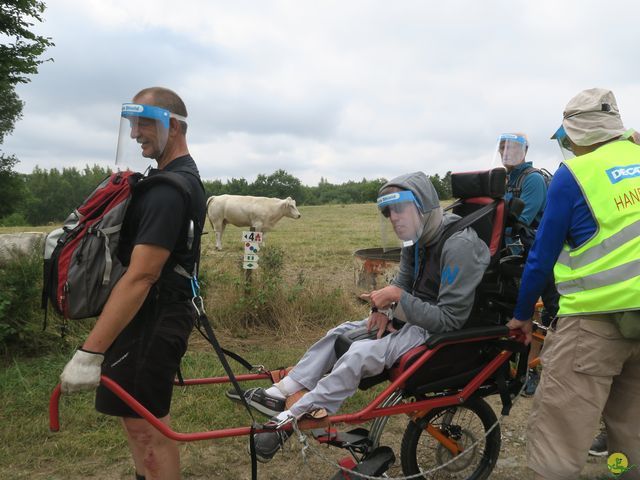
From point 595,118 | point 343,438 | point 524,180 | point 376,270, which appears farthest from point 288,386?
point 376,270

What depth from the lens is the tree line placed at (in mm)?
23438

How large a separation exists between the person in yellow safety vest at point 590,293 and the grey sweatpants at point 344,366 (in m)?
0.74

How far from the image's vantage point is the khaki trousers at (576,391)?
8.45 ft

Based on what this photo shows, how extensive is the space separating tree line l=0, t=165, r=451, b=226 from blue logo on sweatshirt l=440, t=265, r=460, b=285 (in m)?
15.6

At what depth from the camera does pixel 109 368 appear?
2512 mm

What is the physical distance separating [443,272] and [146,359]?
163 cm

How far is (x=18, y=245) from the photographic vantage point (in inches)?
221

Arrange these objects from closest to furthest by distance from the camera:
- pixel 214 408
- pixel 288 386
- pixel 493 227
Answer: pixel 288 386, pixel 493 227, pixel 214 408

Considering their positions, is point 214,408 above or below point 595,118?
below

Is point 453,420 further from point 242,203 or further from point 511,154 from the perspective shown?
point 242,203

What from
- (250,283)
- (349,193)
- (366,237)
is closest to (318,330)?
(250,283)

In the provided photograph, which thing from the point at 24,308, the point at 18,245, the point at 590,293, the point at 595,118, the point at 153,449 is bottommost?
the point at 153,449

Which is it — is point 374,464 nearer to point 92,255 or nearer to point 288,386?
point 288,386

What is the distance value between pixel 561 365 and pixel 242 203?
426 inches
